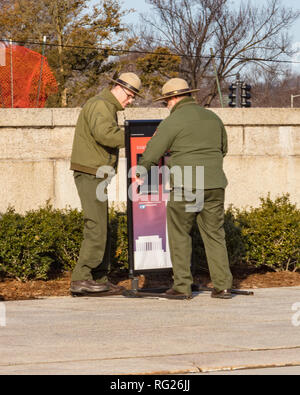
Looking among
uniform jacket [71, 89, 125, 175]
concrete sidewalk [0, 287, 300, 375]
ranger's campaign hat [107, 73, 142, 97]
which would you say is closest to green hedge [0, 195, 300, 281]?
concrete sidewalk [0, 287, 300, 375]

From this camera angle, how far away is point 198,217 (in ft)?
22.4

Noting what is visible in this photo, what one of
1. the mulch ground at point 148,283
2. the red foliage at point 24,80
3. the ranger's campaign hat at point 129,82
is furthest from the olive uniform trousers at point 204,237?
the red foliage at point 24,80

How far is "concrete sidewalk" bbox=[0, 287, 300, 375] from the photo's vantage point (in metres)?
4.36

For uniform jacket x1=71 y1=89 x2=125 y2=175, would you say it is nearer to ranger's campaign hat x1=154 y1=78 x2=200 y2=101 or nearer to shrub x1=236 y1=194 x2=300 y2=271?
ranger's campaign hat x1=154 y1=78 x2=200 y2=101

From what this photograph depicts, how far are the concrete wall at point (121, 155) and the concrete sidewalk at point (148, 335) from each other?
104 inches

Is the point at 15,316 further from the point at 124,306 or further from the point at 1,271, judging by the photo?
the point at 1,271

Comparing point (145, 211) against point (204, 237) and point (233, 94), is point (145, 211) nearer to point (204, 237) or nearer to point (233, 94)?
point (204, 237)

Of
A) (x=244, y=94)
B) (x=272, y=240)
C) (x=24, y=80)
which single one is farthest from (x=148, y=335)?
(x=244, y=94)

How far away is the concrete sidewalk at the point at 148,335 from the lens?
14.3 feet

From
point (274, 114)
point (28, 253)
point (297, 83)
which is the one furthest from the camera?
point (297, 83)

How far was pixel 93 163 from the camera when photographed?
→ 6.78m

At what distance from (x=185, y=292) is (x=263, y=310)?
835mm
